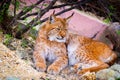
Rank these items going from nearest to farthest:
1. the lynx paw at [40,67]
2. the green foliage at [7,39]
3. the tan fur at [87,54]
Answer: the lynx paw at [40,67] < the tan fur at [87,54] < the green foliage at [7,39]

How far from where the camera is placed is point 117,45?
6.51 metres

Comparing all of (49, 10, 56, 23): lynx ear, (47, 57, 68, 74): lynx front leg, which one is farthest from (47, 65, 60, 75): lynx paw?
(49, 10, 56, 23): lynx ear

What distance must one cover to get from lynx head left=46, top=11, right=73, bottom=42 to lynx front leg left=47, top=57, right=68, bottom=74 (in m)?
0.27

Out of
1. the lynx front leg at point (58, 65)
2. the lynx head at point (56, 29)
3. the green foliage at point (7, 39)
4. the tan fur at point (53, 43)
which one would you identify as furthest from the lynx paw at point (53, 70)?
the green foliage at point (7, 39)

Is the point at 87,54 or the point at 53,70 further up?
the point at 53,70

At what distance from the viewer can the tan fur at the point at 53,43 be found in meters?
5.76

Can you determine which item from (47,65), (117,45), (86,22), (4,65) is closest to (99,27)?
(86,22)

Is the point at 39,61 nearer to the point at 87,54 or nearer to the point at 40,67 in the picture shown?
the point at 40,67

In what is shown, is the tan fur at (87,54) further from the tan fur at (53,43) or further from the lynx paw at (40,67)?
the lynx paw at (40,67)

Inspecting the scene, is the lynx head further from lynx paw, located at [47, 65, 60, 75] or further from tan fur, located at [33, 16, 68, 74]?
lynx paw, located at [47, 65, 60, 75]

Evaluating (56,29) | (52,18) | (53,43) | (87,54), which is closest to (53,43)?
(53,43)

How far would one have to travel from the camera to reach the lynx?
576 cm

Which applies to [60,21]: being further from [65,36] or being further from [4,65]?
[4,65]

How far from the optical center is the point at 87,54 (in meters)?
5.83
